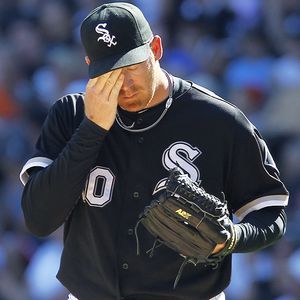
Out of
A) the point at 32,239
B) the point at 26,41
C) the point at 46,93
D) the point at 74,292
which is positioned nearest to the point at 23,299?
the point at 32,239

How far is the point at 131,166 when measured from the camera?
3.71m

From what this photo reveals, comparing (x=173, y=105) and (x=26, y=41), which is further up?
(x=173, y=105)

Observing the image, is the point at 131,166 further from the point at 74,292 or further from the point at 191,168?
the point at 74,292

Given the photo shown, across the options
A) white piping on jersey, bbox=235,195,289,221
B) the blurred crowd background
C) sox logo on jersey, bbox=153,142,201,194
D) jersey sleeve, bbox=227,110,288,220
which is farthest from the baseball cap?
the blurred crowd background

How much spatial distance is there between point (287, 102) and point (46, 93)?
2306 millimetres

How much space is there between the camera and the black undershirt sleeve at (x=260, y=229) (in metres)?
3.59

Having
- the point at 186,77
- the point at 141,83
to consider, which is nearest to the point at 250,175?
the point at 141,83

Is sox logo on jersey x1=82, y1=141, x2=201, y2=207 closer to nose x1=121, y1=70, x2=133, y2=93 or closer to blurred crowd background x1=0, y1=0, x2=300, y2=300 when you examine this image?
nose x1=121, y1=70, x2=133, y2=93

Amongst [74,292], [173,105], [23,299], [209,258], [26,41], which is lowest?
[23,299]

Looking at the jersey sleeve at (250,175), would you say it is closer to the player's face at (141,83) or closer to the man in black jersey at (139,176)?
the man in black jersey at (139,176)

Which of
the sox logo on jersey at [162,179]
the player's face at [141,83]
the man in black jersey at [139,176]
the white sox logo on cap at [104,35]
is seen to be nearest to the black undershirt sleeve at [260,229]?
the man in black jersey at [139,176]

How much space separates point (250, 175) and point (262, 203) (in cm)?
12

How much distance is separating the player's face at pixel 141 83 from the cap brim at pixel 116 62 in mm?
24

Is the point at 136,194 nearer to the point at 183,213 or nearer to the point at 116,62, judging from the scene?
the point at 183,213
